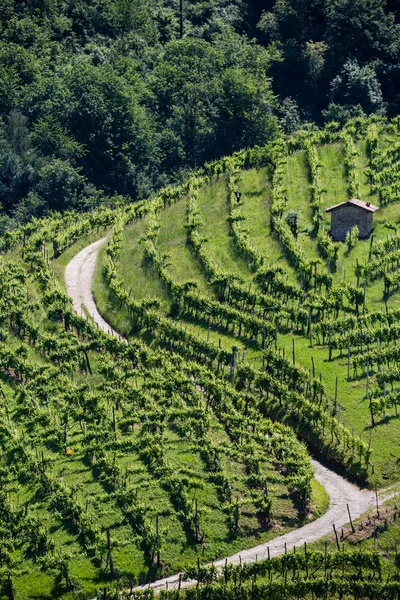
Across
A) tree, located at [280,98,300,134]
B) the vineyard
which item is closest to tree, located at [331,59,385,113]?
tree, located at [280,98,300,134]

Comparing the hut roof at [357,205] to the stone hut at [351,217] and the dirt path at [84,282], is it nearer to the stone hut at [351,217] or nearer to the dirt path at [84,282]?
the stone hut at [351,217]

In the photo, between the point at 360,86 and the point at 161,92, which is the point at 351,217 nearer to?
the point at 360,86

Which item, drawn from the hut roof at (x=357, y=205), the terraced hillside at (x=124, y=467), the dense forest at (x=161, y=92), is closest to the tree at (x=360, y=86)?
the dense forest at (x=161, y=92)

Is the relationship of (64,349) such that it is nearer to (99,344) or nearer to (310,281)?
(99,344)

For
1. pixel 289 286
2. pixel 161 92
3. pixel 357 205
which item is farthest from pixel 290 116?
pixel 289 286

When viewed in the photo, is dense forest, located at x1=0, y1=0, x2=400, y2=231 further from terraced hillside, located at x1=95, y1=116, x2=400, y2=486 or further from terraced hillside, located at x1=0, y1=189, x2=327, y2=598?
terraced hillside, located at x1=0, y1=189, x2=327, y2=598

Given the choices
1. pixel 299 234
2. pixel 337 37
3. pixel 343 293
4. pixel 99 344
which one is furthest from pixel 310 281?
pixel 337 37
